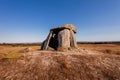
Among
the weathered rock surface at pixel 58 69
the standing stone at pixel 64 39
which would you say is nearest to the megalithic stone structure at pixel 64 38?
the standing stone at pixel 64 39

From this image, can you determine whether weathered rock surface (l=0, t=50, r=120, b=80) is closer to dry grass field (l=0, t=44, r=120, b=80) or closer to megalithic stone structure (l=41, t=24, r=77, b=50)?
dry grass field (l=0, t=44, r=120, b=80)

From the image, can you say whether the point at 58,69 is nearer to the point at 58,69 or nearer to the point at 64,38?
the point at 58,69

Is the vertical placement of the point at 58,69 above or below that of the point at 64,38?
below

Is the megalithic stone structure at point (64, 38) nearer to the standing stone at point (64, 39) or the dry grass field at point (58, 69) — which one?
the standing stone at point (64, 39)

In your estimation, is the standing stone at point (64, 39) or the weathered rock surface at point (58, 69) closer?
the weathered rock surface at point (58, 69)

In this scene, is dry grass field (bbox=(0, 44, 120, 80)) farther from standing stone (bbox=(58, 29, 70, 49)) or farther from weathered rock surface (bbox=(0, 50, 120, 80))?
standing stone (bbox=(58, 29, 70, 49))

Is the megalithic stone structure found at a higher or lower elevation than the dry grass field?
higher

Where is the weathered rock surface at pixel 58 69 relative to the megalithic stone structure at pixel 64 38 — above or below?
below

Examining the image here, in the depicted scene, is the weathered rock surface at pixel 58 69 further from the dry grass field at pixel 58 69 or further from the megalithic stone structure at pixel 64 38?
the megalithic stone structure at pixel 64 38

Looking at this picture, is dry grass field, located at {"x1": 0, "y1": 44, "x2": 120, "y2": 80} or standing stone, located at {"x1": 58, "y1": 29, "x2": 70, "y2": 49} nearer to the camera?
dry grass field, located at {"x1": 0, "y1": 44, "x2": 120, "y2": 80}

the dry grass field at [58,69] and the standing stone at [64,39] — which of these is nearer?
the dry grass field at [58,69]

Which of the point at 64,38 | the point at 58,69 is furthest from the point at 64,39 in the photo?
the point at 58,69

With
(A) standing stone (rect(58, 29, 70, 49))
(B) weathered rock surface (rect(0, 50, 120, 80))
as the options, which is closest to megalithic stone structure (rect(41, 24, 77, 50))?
(A) standing stone (rect(58, 29, 70, 49))

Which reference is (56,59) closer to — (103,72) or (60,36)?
(103,72)
